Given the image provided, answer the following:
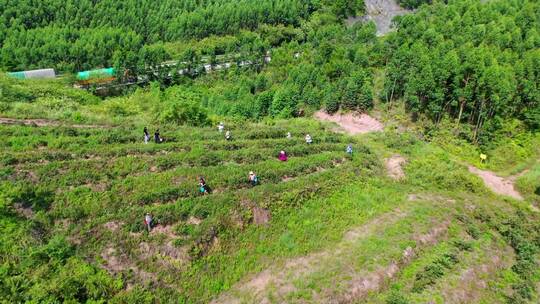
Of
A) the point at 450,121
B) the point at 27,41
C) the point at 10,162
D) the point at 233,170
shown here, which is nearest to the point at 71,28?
the point at 27,41

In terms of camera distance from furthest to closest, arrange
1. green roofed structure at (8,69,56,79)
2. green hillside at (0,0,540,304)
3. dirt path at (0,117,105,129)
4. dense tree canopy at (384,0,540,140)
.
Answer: green roofed structure at (8,69,56,79), dense tree canopy at (384,0,540,140), dirt path at (0,117,105,129), green hillside at (0,0,540,304)

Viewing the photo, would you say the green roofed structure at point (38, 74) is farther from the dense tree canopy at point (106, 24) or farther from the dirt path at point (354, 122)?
the dirt path at point (354, 122)

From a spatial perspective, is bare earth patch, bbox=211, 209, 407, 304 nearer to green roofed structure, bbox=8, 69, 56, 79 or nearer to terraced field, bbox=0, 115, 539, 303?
terraced field, bbox=0, 115, 539, 303

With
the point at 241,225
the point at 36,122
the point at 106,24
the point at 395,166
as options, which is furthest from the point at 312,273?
the point at 106,24

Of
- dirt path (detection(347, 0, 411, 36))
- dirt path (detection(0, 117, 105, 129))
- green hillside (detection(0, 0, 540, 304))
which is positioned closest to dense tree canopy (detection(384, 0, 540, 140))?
green hillside (detection(0, 0, 540, 304))

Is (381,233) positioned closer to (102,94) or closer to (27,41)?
(102,94)
